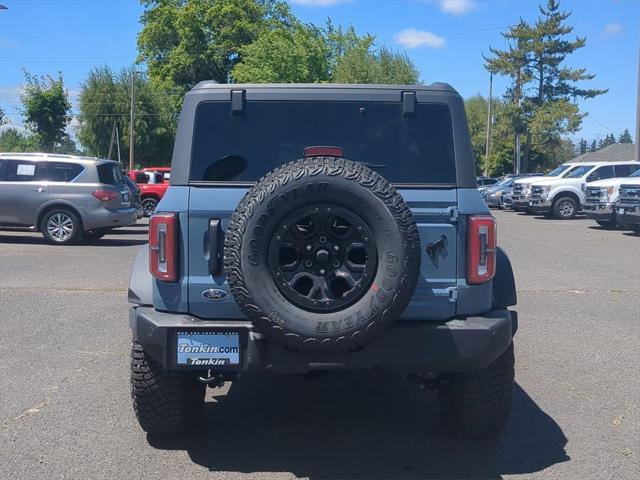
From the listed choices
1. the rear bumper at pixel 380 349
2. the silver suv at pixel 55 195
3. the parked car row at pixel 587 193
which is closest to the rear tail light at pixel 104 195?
the silver suv at pixel 55 195

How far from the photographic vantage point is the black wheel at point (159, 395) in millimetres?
4742

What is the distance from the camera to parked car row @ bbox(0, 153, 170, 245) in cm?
1638

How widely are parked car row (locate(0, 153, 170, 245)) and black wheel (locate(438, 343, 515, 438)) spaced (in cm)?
1283

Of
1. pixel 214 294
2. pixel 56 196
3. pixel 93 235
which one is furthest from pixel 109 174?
pixel 214 294

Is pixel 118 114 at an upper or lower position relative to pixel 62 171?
upper

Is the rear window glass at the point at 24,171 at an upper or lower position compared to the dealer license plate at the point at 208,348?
upper

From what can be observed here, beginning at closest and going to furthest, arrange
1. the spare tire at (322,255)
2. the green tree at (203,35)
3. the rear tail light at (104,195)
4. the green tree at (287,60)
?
the spare tire at (322,255) → the rear tail light at (104,195) → the green tree at (287,60) → the green tree at (203,35)

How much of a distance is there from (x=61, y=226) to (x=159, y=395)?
12.7m

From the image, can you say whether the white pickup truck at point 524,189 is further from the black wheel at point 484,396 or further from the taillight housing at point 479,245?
the taillight housing at point 479,245

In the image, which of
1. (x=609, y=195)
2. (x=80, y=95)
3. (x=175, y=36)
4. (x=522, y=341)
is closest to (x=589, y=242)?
(x=609, y=195)

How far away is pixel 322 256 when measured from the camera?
4.14 m

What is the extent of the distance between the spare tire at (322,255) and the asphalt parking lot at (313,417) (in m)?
1.02

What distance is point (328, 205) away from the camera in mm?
4141

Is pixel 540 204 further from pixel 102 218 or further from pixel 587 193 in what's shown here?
pixel 102 218
